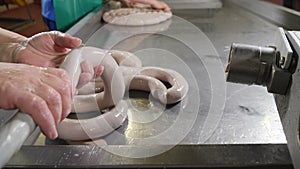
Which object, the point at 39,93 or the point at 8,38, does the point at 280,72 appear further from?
the point at 8,38

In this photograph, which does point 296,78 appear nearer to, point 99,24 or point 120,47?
point 120,47

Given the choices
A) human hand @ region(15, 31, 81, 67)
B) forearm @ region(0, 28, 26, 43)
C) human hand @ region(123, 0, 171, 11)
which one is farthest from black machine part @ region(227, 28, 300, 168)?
human hand @ region(123, 0, 171, 11)

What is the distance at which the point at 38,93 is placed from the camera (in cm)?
30

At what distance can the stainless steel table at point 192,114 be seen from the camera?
368 mm

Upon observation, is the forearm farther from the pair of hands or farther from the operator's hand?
the pair of hands

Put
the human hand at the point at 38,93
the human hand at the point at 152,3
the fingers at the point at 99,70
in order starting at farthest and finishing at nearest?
the human hand at the point at 152,3
the fingers at the point at 99,70
the human hand at the point at 38,93

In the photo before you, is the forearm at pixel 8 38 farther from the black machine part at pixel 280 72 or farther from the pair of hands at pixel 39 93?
the black machine part at pixel 280 72

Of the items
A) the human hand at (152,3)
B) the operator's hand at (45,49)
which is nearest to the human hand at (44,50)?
the operator's hand at (45,49)

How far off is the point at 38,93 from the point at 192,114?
0.37m

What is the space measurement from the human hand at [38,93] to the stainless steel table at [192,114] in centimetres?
9

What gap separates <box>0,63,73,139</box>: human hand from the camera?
0.28 meters

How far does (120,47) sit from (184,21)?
1.53ft

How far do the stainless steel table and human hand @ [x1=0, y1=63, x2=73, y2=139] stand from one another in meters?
0.09

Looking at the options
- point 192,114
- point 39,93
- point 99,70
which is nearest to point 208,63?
point 192,114
